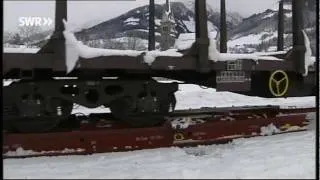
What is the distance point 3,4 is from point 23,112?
5.03 feet

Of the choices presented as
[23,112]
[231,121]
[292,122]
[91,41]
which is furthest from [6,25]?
[292,122]

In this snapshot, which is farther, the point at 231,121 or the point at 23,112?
the point at 231,121

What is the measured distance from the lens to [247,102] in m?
11.0

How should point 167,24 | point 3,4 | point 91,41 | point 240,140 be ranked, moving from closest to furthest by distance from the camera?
point 3,4
point 91,41
point 167,24
point 240,140

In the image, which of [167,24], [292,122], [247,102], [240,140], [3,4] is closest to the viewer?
[3,4]

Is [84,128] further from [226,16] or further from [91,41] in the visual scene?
[226,16]

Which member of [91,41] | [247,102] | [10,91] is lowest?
[247,102]

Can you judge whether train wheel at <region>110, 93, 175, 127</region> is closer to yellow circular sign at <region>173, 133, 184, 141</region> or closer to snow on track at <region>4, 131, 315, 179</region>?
yellow circular sign at <region>173, 133, 184, 141</region>

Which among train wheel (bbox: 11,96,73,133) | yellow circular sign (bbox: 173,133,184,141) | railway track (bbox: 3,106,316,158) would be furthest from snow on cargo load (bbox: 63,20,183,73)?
yellow circular sign (bbox: 173,133,184,141)

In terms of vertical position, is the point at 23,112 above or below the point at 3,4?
below

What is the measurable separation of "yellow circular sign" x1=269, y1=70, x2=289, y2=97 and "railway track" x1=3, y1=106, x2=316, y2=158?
31 cm

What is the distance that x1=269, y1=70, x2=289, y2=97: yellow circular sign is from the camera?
6578mm

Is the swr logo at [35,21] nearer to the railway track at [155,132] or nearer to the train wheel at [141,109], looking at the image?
the railway track at [155,132]

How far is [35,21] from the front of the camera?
4539 mm
